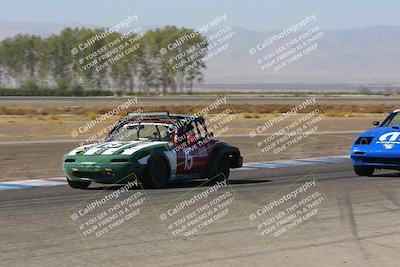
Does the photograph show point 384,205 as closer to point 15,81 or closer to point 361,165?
point 361,165

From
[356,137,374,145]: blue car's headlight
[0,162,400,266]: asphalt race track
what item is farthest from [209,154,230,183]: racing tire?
[356,137,374,145]: blue car's headlight

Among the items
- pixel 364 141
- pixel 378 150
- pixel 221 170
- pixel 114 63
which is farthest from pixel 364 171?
A: pixel 114 63

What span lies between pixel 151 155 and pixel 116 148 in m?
0.59

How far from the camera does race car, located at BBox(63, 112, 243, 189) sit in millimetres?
12992

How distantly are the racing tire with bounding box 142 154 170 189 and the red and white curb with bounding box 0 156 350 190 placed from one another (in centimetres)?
236

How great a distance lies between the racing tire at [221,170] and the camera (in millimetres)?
14612

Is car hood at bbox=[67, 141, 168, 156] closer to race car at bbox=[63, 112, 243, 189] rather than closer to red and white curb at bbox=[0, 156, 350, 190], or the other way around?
race car at bbox=[63, 112, 243, 189]

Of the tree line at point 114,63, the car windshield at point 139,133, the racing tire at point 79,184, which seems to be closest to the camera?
the racing tire at point 79,184

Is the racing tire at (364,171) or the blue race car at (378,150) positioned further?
the racing tire at (364,171)

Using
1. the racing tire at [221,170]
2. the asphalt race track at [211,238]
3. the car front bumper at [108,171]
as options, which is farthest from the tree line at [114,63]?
the asphalt race track at [211,238]

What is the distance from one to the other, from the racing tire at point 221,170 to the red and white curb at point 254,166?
283cm

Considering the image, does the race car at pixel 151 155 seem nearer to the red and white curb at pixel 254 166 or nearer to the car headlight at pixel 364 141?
the red and white curb at pixel 254 166

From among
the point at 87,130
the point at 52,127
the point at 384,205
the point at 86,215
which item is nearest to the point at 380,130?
the point at 384,205

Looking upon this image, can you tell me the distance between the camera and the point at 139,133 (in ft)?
46.3
